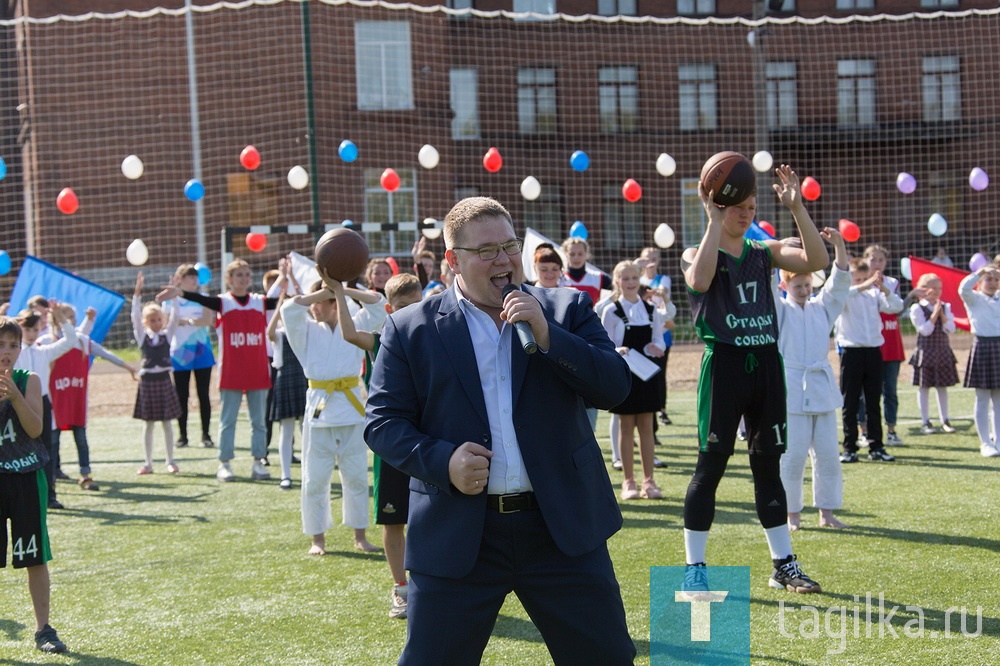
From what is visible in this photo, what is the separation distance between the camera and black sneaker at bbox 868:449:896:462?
9173 mm

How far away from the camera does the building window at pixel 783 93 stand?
28109 millimetres

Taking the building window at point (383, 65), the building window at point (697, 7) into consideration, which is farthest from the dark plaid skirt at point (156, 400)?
the building window at point (697, 7)

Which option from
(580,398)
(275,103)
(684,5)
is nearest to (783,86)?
(684,5)

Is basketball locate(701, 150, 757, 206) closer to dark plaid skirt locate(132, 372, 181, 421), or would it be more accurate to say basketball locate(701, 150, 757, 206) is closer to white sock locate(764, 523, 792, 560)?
white sock locate(764, 523, 792, 560)

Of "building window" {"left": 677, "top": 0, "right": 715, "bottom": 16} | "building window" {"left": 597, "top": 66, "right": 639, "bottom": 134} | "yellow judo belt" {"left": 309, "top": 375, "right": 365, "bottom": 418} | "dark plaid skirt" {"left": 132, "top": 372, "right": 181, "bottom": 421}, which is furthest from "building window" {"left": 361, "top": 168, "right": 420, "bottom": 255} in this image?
"yellow judo belt" {"left": 309, "top": 375, "right": 365, "bottom": 418}

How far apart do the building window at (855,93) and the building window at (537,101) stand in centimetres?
780

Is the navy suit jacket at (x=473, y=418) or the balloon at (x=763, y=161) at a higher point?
the balloon at (x=763, y=161)

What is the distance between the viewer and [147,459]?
9961 millimetres

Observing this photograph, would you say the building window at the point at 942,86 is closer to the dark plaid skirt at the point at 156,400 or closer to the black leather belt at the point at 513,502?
the dark plaid skirt at the point at 156,400

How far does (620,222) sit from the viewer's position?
25.8m

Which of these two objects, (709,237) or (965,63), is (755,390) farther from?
(965,63)

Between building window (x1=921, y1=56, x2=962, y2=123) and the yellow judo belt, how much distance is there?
24.3 m

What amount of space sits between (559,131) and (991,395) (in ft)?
58.9
